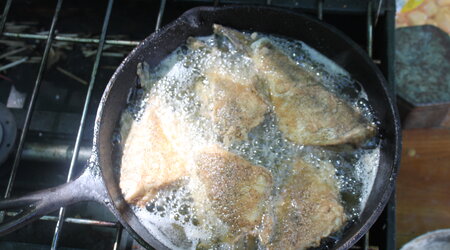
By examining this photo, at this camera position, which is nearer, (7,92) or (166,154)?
(166,154)

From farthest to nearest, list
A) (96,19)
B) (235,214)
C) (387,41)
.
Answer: (96,19)
(387,41)
(235,214)

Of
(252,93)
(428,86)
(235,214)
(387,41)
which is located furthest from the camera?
(428,86)

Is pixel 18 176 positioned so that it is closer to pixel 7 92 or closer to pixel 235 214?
pixel 7 92

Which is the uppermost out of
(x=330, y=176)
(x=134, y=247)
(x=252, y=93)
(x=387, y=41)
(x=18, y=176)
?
(x=387, y=41)

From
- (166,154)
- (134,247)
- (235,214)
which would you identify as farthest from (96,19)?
(235,214)

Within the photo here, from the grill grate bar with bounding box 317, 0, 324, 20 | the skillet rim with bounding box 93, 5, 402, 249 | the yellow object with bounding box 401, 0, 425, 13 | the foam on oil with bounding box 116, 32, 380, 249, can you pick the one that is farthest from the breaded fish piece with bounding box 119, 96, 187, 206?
the yellow object with bounding box 401, 0, 425, 13

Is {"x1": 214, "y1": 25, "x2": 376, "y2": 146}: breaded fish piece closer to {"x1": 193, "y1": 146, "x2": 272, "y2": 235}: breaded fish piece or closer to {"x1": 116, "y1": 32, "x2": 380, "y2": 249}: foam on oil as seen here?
{"x1": 116, "y1": 32, "x2": 380, "y2": 249}: foam on oil

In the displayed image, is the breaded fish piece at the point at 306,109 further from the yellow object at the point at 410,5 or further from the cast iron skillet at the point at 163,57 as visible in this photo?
the yellow object at the point at 410,5
